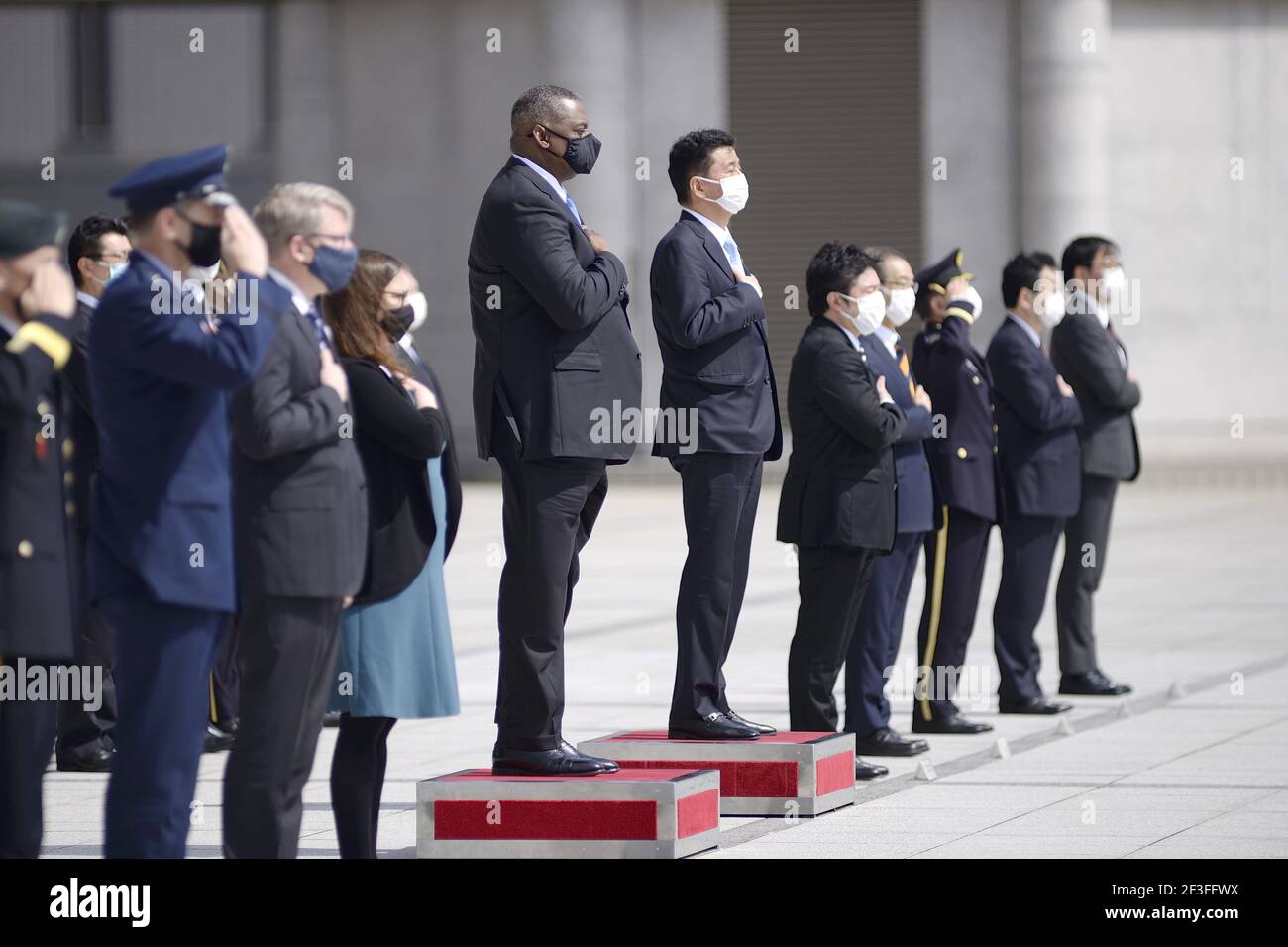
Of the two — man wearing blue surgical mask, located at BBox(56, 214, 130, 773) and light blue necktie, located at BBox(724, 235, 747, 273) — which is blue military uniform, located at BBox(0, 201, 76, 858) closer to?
man wearing blue surgical mask, located at BBox(56, 214, 130, 773)

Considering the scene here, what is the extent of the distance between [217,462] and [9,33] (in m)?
43.8

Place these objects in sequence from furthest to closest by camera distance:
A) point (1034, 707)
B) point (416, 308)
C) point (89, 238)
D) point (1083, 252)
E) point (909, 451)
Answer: point (1083, 252) < point (1034, 707) < point (909, 451) < point (89, 238) < point (416, 308)

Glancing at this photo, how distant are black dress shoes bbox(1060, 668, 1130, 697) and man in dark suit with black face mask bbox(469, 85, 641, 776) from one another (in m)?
4.37

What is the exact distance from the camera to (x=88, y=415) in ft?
26.3

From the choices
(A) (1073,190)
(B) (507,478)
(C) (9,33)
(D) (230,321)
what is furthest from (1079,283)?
(C) (9,33)

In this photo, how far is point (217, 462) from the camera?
16.7ft

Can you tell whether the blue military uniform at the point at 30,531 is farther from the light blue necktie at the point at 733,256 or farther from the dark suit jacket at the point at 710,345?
the light blue necktie at the point at 733,256

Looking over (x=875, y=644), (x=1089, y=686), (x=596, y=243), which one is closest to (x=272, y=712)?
(x=596, y=243)

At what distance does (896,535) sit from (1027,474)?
1608 millimetres

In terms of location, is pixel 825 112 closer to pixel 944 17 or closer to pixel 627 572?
pixel 944 17

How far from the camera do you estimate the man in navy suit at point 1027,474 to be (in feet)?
32.7

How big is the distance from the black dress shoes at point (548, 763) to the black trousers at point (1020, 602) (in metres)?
3.69

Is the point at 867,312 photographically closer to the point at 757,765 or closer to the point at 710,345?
the point at 710,345
